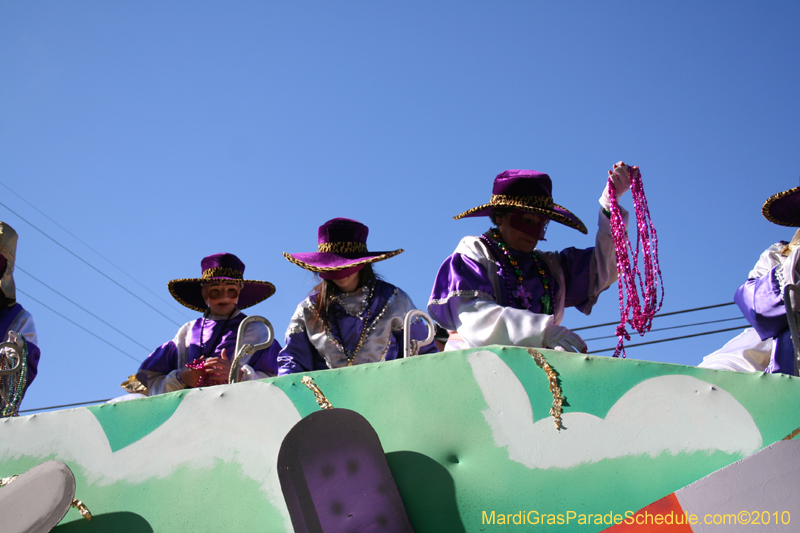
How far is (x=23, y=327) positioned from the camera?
3891 mm

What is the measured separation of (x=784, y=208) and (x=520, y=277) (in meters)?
1.14

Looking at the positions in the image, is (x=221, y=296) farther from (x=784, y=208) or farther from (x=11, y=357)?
(x=784, y=208)

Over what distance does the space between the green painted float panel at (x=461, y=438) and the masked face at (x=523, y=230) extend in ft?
3.10

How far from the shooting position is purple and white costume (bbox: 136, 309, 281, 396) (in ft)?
12.4

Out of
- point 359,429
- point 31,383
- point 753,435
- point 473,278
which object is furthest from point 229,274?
point 753,435

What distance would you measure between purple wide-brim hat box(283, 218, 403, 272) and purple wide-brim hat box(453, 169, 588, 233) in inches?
22.6

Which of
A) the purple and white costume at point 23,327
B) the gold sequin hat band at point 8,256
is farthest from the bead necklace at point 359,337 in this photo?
the gold sequin hat band at point 8,256

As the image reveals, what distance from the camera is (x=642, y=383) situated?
200 cm

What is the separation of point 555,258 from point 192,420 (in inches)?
59.7

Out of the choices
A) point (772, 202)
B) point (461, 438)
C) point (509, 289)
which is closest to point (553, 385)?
point (461, 438)

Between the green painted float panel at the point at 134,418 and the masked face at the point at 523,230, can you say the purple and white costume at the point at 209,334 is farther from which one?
the masked face at the point at 523,230

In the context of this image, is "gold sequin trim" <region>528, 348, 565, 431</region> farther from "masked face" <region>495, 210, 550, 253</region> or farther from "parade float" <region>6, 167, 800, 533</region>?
"masked face" <region>495, 210, 550, 253</region>

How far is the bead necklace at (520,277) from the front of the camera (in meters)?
2.86

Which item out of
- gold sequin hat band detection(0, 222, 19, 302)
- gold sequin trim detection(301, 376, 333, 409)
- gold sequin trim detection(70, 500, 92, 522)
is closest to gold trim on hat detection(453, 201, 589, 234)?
gold sequin trim detection(301, 376, 333, 409)
